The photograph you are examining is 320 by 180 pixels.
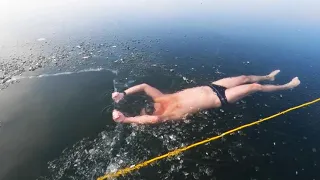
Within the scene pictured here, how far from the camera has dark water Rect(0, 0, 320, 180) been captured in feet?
18.4

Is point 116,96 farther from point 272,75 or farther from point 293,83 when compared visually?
point 293,83

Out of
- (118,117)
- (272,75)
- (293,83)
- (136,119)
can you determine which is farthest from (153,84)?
(293,83)

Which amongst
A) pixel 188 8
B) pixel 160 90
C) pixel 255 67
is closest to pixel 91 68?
pixel 160 90

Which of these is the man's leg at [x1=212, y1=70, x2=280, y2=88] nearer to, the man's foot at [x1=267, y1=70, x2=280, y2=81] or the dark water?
the man's foot at [x1=267, y1=70, x2=280, y2=81]

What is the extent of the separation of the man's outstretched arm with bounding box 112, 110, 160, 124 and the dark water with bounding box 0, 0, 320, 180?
0.66ft

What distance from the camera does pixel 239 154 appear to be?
5840mm

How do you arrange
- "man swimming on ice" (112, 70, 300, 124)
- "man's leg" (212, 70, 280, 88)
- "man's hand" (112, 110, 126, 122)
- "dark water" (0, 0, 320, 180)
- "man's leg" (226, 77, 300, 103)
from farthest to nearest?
1. "man's leg" (212, 70, 280, 88)
2. "man's leg" (226, 77, 300, 103)
3. "man swimming on ice" (112, 70, 300, 124)
4. "man's hand" (112, 110, 126, 122)
5. "dark water" (0, 0, 320, 180)

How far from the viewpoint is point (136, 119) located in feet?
22.0

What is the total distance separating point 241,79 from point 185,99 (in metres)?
2.23

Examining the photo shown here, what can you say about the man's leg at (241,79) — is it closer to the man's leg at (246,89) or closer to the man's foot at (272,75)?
the man's foot at (272,75)

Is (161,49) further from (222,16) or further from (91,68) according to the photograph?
(222,16)

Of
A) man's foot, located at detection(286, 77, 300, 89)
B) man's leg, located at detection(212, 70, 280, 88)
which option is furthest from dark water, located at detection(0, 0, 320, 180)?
man's leg, located at detection(212, 70, 280, 88)

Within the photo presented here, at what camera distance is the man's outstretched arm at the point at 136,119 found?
261 inches

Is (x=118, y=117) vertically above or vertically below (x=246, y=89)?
below
